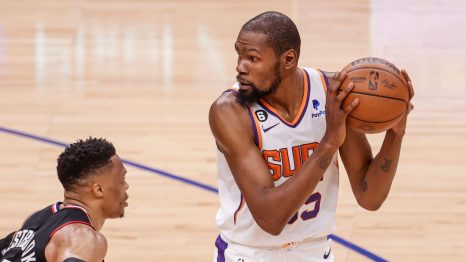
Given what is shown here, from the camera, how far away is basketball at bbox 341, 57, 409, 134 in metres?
4.14

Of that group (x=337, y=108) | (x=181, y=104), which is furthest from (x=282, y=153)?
Result: (x=181, y=104)

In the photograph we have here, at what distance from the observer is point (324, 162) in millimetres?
4188

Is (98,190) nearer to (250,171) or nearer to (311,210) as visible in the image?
(250,171)

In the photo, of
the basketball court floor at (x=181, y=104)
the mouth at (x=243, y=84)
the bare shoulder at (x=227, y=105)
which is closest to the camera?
the mouth at (x=243, y=84)

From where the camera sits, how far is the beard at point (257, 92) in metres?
4.35

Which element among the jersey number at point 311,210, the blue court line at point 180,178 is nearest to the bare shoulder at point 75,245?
the jersey number at point 311,210

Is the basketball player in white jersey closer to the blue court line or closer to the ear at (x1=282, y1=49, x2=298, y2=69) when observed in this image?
the ear at (x1=282, y1=49, x2=298, y2=69)

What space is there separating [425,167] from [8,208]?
3459 mm

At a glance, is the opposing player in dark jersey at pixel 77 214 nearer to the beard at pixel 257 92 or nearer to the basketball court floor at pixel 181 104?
the beard at pixel 257 92

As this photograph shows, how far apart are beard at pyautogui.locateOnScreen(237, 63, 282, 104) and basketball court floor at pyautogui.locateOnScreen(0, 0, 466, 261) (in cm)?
274

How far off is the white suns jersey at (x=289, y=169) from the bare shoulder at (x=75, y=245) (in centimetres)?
66

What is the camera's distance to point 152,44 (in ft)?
37.7

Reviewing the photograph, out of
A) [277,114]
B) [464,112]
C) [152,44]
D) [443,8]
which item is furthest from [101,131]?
[443,8]

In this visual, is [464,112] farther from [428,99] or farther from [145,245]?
[145,245]
